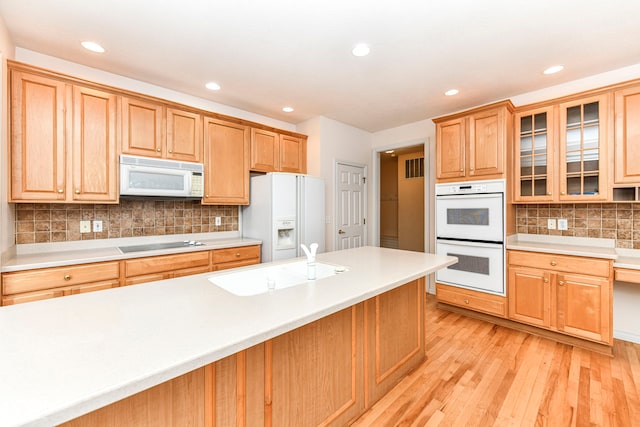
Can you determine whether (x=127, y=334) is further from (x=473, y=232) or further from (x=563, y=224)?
(x=563, y=224)

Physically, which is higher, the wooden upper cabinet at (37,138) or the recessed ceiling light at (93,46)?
the recessed ceiling light at (93,46)

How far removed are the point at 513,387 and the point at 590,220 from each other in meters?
2.01

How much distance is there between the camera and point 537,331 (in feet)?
9.21

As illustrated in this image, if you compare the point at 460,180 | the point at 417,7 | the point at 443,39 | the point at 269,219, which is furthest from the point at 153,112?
the point at 460,180

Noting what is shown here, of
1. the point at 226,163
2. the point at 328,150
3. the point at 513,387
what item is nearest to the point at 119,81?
the point at 226,163

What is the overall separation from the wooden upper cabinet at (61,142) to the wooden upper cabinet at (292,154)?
6.17 ft

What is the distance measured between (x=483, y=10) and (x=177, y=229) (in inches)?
135

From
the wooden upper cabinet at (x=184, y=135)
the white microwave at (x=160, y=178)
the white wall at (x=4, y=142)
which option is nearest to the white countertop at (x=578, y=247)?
the white microwave at (x=160, y=178)

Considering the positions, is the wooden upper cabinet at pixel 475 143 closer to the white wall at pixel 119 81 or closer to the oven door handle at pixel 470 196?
the oven door handle at pixel 470 196

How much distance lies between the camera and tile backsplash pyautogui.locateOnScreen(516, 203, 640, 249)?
2652mm

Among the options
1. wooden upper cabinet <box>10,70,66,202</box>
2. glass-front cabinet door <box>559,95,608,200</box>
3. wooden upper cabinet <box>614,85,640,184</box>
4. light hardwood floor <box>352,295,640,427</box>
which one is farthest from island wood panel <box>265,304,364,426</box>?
wooden upper cabinet <box>614,85,640,184</box>

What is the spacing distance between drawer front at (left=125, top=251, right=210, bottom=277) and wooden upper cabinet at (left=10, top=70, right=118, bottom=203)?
0.63 meters

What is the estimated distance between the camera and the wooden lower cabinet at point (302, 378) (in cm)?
96

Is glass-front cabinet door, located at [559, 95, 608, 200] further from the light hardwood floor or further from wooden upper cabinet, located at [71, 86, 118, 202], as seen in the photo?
wooden upper cabinet, located at [71, 86, 118, 202]
